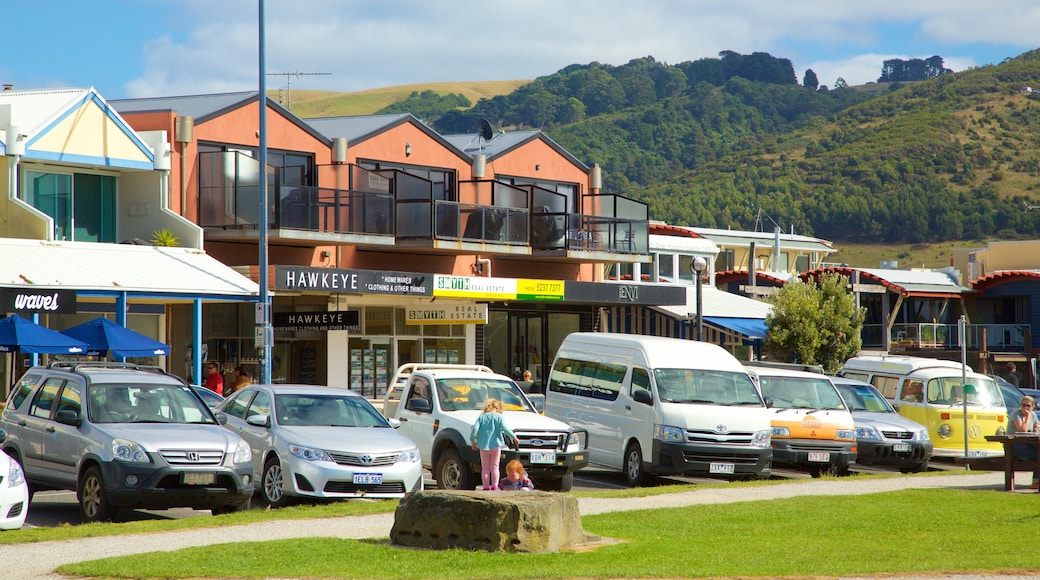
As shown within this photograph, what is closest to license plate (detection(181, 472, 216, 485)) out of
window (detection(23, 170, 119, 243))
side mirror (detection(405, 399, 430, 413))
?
side mirror (detection(405, 399, 430, 413))

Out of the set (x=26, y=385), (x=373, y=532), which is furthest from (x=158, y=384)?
(x=373, y=532)

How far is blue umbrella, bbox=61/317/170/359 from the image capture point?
916 inches

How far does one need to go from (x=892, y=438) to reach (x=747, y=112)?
15564 centimetres

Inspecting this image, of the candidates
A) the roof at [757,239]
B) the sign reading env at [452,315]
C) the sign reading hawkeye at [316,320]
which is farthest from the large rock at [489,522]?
the roof at [757,239]

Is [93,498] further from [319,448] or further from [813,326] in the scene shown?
[813,326]

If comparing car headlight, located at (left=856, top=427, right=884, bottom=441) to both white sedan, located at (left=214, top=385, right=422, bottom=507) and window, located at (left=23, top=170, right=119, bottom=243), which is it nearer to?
white sedan, located at (left=214, top=385, right=422, bottom=507)

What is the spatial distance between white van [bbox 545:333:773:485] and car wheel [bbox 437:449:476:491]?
3.22 metres

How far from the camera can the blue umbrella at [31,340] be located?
22.0m

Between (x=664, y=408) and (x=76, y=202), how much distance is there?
14.8 metres

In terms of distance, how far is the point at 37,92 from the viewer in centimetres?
3058

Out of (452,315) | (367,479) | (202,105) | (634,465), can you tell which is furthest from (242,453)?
(452,315)

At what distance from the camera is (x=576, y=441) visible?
63.8ft

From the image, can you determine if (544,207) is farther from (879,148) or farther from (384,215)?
(879,148)

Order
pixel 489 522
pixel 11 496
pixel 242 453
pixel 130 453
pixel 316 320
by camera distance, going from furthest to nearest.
A: pixel 316 320 → pixel 242 453 → pixel 130 453 → pixel 11 496 → pixel 489 522
